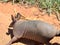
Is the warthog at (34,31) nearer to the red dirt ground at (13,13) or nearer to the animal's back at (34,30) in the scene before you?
the animal's back at (34,30)

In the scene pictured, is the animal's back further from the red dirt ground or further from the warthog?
the red dirt ground

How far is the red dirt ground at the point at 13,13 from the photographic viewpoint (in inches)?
219

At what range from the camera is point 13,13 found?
6.21m

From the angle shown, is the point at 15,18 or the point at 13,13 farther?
the point at 13,13

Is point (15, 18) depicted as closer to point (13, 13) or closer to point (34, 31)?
point (13, 13)

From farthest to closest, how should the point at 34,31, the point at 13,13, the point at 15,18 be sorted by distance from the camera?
the point at 13,13
the point at 15,18
the point at 34,31

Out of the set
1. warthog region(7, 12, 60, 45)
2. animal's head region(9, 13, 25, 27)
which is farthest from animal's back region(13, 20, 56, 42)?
animal's head region(9, 13, 25, 27)

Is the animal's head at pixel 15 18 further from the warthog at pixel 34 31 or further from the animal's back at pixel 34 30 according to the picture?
the animal's back at pixel 34 30

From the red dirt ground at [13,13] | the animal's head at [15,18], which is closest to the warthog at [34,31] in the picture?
the animal's head at [15,18]

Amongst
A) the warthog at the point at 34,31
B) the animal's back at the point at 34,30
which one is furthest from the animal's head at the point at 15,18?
the animal's back at the point at 34,30

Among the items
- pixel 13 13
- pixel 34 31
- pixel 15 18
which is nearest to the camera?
pixel 34 31

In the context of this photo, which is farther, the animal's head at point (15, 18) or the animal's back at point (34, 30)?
the animal's head at point (15, 18)

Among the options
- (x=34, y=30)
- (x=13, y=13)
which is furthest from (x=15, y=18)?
(x=34, y=30)

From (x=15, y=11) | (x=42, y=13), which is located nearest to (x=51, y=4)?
(x=42, y=13)
